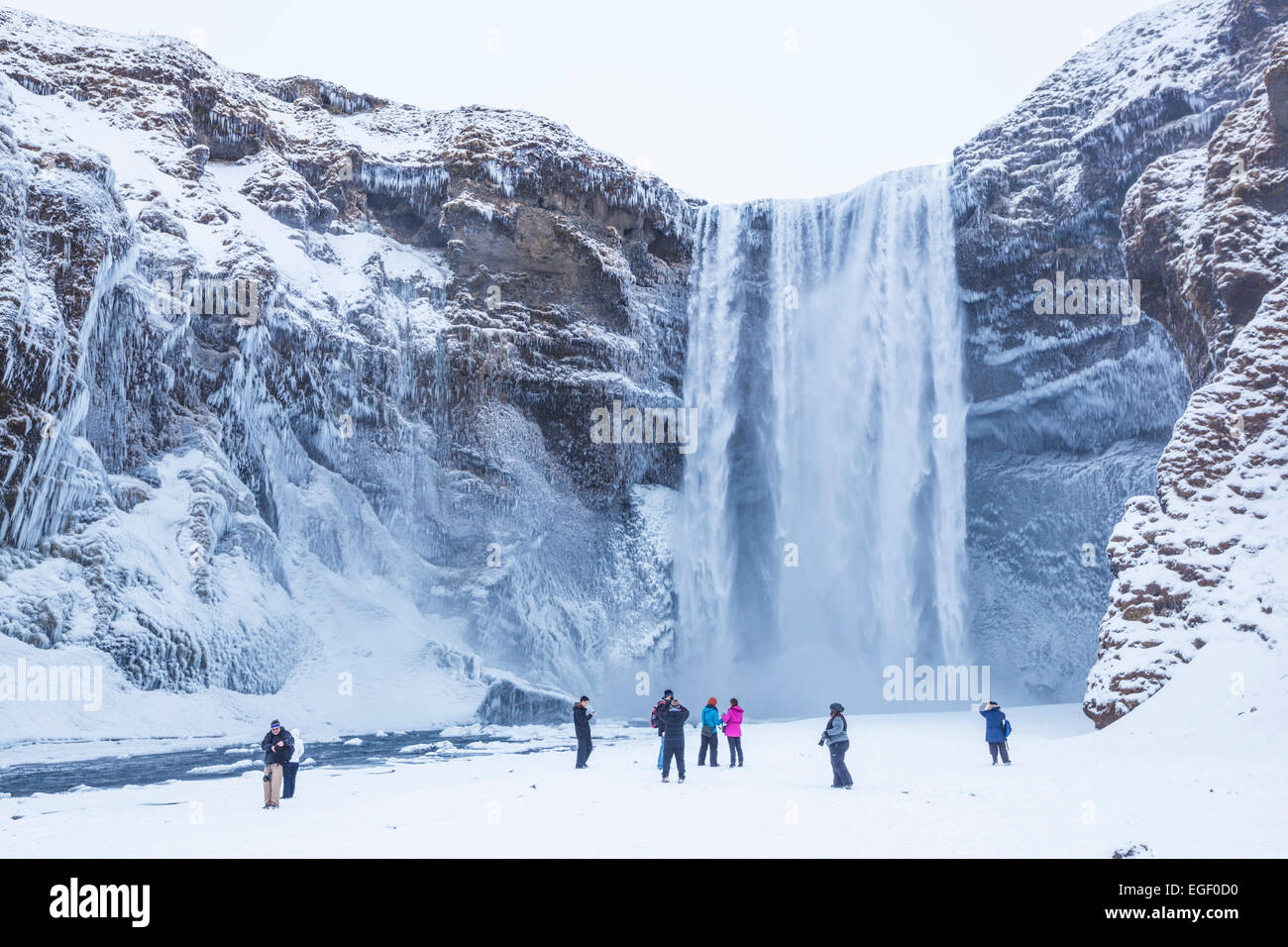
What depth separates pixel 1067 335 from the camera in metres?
36.5

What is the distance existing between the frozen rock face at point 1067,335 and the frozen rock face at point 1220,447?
23.3ft

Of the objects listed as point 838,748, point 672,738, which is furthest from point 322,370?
point 838,748

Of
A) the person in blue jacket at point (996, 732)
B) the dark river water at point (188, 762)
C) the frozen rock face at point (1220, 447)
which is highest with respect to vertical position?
the frozen rock face at point (1220, 447)

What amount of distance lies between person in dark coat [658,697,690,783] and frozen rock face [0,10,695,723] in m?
16.7

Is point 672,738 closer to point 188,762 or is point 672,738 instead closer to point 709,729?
point 709,729

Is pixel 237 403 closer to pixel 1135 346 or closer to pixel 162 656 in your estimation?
pixel 162 656

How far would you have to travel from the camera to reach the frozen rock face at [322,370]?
26625mm

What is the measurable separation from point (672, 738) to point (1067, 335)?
2901 centimetres

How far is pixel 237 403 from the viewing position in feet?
108

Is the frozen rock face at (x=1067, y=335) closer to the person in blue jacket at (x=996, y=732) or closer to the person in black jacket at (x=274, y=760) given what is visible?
the person in blue jacket at (x=996, y=732)

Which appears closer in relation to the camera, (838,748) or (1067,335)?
(838,748)

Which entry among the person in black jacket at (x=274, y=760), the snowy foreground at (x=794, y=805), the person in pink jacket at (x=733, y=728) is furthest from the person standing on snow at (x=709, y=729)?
the person in black jacket at (x=274, y=760)
